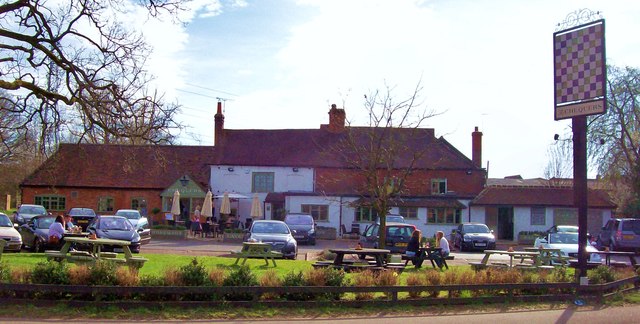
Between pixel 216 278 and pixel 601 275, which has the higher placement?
pixel 216 278

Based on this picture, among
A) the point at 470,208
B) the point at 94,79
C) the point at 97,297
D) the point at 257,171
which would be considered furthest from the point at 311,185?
the point at 97,297

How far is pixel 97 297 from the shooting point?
36.0ft

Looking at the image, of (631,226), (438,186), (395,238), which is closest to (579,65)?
(395,238)

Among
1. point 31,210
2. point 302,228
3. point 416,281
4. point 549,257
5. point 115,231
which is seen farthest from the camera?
point 31,210

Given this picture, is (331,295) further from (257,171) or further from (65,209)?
(65,209)

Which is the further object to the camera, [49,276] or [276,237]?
[276,237]

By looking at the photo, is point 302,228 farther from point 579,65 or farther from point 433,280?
point 579,65

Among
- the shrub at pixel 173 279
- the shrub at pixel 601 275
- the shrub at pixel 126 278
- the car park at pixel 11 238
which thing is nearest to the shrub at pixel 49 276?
the shrub at pixel 126 278

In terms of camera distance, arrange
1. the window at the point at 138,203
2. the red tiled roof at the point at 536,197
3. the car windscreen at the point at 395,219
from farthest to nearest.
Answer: the window at the point at 138,203 → the red tiled roof at the point at 536,197 → the car windscreen at the point at 395,219

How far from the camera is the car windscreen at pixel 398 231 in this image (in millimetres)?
24562

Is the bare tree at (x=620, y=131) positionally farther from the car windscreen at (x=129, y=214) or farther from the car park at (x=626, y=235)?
the car windscreen at (x=129, y=214)

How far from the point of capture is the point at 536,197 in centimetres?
4019

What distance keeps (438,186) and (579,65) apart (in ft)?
95.2

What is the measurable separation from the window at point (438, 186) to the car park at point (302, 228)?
1368cm
